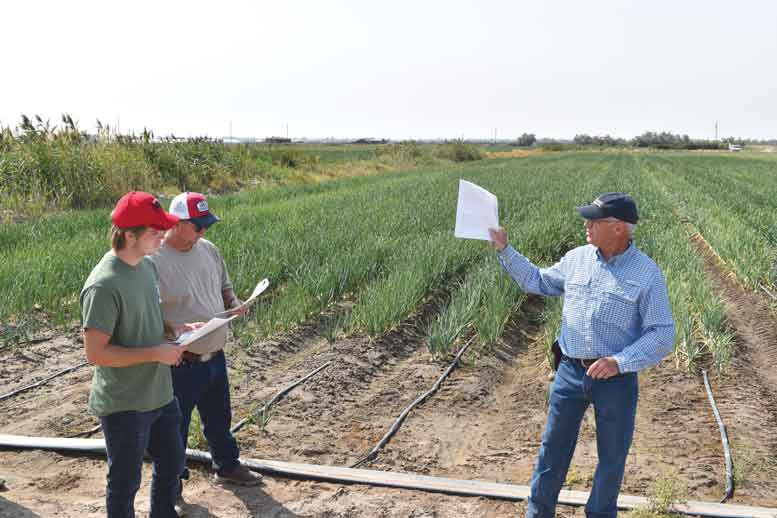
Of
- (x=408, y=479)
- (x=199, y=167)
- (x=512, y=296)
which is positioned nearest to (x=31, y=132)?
(x=199, y=167)

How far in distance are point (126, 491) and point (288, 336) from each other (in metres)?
3.14

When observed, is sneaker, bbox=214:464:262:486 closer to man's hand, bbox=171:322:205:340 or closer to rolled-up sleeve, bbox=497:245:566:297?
man's hand, bbox=171:322:205:340

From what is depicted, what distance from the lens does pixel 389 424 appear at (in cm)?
400

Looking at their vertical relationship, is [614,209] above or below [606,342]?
above

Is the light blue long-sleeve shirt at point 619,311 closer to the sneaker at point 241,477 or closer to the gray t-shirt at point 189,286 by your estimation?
the gray t-shirt at point 189,286

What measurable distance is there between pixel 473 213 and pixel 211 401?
4.46ft

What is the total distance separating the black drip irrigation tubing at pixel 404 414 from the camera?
3.56 meters

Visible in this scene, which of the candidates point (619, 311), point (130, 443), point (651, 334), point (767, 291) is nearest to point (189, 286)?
point (130, 443)

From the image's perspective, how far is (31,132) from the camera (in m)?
13.4

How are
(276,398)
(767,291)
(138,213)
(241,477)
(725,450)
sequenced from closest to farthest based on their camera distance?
(138,213) → (241,477) → (725,450) → (276,398) → (767,291)

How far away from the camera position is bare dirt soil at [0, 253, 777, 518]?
306 cm

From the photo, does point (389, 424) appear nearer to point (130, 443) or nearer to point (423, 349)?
point (423, 349)

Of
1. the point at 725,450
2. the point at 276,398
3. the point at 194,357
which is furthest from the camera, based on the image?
the point at 276,398

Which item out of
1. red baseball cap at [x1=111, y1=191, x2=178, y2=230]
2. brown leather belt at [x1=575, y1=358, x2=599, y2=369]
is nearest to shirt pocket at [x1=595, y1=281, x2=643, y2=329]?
brown leather belt at [x1=575, y1=358, x2=599, y2=369]
